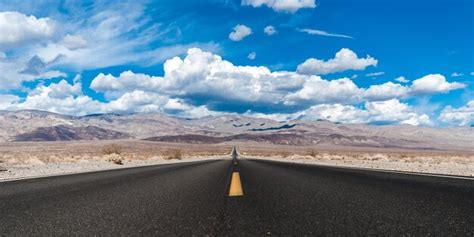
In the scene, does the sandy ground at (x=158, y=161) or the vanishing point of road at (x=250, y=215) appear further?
the sandy ground at (x=158, y=161)

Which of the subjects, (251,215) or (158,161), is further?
(158,161)

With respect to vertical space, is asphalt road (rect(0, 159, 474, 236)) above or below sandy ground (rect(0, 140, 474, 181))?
above

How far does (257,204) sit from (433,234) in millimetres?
2279

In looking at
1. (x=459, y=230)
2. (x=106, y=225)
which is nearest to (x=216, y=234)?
(x=106, y=225)

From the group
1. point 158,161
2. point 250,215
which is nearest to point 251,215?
point 250,215

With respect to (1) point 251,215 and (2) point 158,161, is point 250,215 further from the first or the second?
(2) point 158,161

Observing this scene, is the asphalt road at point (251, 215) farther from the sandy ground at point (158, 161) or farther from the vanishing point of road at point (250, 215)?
the sandy ground at point (158, 161)

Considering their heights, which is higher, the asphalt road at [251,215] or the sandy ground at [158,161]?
the asphalt road at [251,215]

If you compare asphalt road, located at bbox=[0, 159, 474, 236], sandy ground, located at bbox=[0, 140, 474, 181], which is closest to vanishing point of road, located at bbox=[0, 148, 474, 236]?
asphalt road, located at bbox=[0, 159, 474, 236]

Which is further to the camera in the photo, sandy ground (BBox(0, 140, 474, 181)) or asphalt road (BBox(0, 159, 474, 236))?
sandy ground (BBox(0, 140, 474, 181))

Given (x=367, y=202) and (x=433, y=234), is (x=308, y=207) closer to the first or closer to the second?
(x=367, y=202)

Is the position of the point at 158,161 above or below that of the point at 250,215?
below

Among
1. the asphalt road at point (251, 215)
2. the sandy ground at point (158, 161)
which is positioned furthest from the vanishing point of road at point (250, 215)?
the sandy ground at point (158, 161)

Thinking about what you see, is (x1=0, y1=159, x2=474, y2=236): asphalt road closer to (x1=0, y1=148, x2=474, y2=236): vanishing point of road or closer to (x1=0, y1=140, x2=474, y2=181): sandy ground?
(x1=0, y1=148, x2=474, y2=236): vanishing point of road
